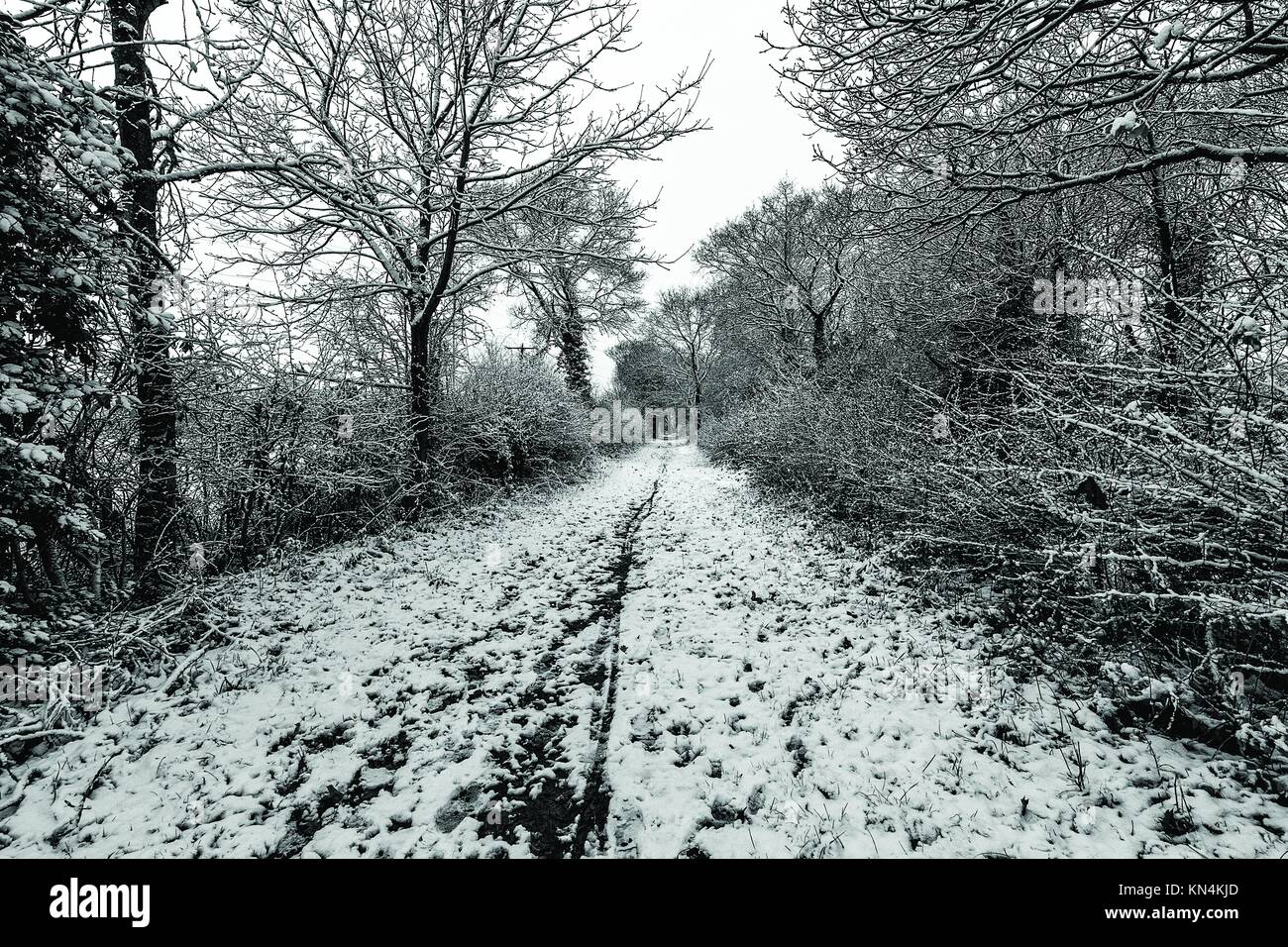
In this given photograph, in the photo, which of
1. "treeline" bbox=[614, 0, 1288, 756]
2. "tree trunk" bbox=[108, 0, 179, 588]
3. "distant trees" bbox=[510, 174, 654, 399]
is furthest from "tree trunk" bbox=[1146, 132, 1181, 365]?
"tree trunk" bbox=[108, 0, 179, 588]

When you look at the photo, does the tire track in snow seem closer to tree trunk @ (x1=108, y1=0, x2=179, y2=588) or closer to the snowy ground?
the snowy ground

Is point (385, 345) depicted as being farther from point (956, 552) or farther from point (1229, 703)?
point (1229, 703)

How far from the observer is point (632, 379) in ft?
141

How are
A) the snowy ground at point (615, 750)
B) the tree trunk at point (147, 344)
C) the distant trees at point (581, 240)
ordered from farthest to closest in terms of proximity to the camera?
the distant trees at point (581, 240)
the tree trunk at point (147, 344)
the snowy ground at point (615, 750)

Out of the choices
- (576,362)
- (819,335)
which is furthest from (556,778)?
(576,362)

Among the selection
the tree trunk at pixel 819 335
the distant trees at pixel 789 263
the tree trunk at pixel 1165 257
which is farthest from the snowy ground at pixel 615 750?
the distant trees at pixel 789 263

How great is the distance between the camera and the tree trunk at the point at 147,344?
4680mm

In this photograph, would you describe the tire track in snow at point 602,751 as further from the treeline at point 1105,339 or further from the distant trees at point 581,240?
the distant trees at point 581,240

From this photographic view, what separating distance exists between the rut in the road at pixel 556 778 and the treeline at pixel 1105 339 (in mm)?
3410

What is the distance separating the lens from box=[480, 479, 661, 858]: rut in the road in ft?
8.78

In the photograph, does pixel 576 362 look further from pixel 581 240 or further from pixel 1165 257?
pixel 1165 257

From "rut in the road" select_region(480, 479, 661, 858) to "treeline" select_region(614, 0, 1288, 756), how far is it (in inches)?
134

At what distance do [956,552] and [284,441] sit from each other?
855 cm

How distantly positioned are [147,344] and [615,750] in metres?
5.51
